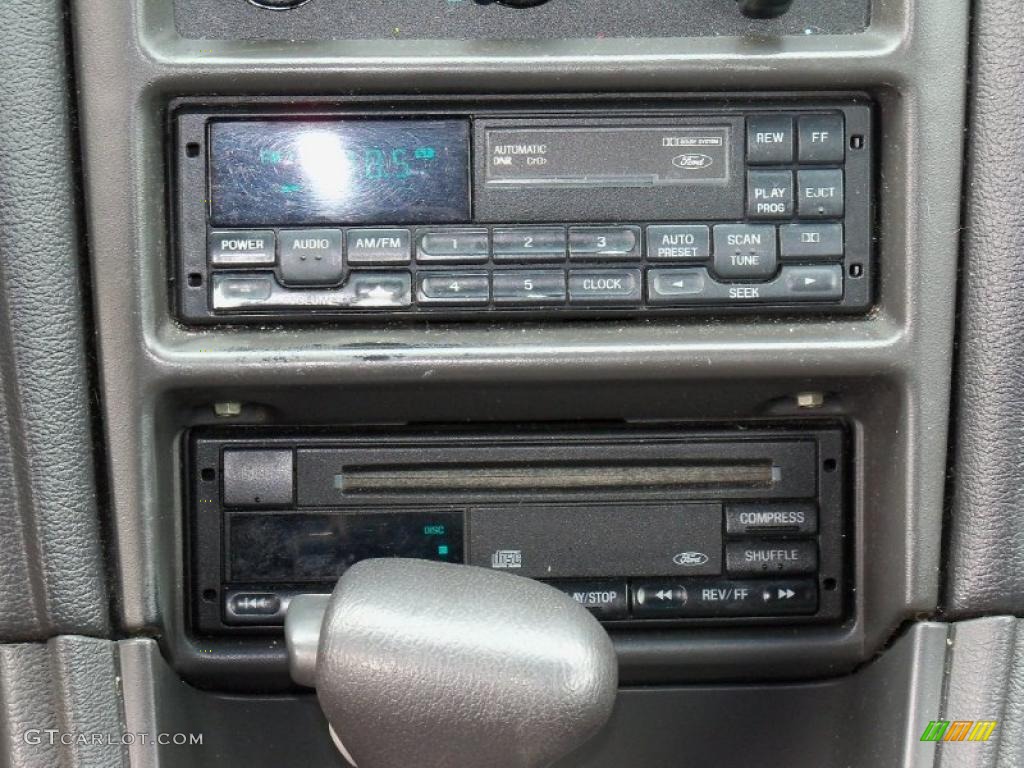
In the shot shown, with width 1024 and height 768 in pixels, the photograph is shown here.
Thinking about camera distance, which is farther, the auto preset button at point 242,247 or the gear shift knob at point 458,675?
the auto preset button at point 242,247

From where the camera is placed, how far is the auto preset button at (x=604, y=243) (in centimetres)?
92

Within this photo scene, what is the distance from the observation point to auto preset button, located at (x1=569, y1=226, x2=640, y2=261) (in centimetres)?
92

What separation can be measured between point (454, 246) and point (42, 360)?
0.32 meters

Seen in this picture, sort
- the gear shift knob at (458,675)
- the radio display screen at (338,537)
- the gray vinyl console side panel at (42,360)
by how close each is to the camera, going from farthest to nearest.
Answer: the radio display screen at (338,537) < the gray vinyl console side panel at (42,360) < the gear shift knob at (458,675)

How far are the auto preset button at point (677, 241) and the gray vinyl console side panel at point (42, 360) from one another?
17.4 inches

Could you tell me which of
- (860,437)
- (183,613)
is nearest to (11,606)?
(183,613)

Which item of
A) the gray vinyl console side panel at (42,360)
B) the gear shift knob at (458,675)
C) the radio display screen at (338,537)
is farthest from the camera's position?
the radio display screen at (338,537)

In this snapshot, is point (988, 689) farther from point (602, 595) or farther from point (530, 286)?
point (530, 286)

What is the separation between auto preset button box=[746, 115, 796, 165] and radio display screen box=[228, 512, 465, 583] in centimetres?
39

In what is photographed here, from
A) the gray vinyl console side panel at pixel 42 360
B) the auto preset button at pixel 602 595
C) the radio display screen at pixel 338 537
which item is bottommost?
the auto preset button at pixel 602 595

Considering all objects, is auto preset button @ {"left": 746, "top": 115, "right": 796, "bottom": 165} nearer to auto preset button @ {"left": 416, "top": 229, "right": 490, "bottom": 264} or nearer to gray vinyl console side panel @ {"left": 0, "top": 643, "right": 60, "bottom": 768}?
auto preset button @ {"left": 416, "top": 229, "right": 490, "bottom": 264}
